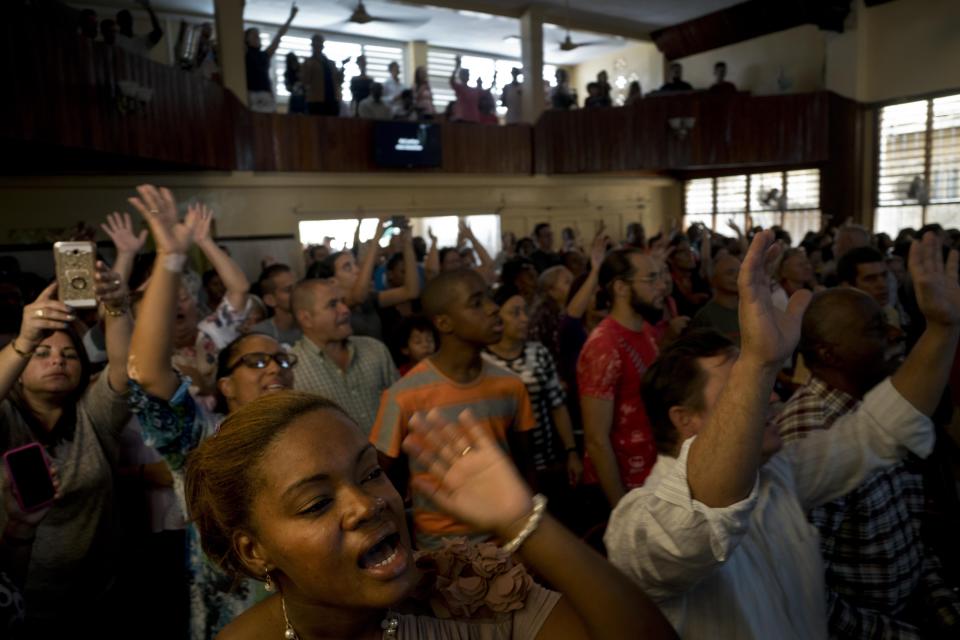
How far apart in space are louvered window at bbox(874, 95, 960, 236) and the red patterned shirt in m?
10.4

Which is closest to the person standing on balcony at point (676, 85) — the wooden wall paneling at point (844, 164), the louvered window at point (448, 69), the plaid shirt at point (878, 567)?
the wooden wall paneling at point (844, 164)

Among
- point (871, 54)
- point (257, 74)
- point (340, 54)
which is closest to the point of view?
point (257, 74)

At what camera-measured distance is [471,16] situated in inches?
482

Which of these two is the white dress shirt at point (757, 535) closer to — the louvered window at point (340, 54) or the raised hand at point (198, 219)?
the raised hand at point (198, 219)

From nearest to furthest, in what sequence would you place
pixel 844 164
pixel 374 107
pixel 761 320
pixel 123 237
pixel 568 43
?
1. pixel 761 320
2. pixel 123 237
3. pixel 374 107
4. pixel 844 164
5. pixel 568 43

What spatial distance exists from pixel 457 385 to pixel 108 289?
3.71 ft

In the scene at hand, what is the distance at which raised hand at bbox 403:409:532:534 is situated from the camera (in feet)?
3.35

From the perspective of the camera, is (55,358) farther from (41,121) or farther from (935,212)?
(935,212)

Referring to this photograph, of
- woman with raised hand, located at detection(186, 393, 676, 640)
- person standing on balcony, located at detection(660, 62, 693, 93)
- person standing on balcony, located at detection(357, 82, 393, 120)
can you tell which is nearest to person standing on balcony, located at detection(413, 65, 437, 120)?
person standing on balcony, located at detection(357, 82, 393, 120)

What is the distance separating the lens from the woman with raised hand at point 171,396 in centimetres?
173

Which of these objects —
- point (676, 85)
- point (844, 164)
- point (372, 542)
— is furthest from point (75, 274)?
point (844, 164)

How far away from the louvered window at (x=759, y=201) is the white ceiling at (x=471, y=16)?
3.27 metres

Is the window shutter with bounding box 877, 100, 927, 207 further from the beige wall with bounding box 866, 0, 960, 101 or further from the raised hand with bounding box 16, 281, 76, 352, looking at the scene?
the raised hand with bounding box 16, 281, 76, 352

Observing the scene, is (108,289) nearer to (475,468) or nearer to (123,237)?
(123,237)
